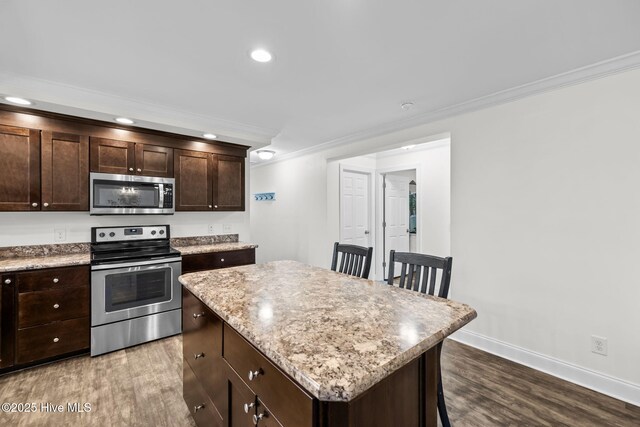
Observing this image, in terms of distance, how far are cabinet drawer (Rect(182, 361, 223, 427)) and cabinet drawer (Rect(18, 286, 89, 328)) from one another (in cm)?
157

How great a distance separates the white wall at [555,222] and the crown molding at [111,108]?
2.51 metres

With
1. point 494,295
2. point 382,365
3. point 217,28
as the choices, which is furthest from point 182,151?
point 494,295

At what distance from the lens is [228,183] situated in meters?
3.97

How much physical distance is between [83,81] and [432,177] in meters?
4.43

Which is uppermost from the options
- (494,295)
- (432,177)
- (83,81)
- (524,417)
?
(83,81)

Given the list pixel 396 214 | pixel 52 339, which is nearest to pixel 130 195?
pixel 52 339

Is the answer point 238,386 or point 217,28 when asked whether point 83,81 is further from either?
point 238,386

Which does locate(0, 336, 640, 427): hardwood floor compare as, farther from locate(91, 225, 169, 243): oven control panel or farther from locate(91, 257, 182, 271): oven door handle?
locate(91, 225, 169, 243): oven control panel

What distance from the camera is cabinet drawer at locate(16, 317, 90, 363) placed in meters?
2.45

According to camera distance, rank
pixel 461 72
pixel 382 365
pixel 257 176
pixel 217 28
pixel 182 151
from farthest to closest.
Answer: pixel 257 176
pixel 182 151
pixel 461 72
pixel 217 28
pixel 382 365

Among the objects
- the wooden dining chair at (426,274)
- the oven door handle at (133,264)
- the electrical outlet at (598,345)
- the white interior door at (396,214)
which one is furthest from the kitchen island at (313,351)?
the white interior door at (396,214)

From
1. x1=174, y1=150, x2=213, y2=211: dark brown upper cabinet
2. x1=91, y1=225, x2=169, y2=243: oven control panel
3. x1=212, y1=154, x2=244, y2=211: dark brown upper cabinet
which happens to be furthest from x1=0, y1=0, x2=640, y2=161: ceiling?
x1=91, y1=225, x2=169, y2=243: oven control panel

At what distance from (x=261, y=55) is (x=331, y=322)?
1866 millimetres

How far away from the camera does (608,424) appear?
1836mm
